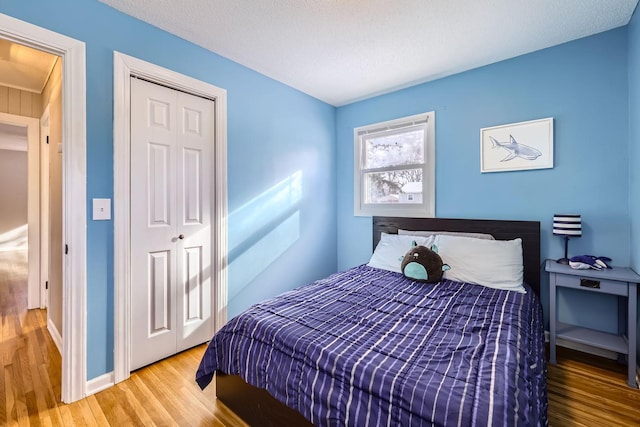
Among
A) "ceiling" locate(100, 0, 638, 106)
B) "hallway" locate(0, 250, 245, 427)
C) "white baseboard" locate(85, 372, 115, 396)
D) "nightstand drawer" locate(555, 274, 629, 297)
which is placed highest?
"ceiling" locate(100, 0, 638, 106)

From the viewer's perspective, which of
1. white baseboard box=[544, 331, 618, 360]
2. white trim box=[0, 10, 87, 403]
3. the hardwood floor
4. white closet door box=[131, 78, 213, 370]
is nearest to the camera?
the hardwood floor

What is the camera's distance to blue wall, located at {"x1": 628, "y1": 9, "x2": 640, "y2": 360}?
1.92 meters

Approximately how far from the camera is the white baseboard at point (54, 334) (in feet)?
7.69

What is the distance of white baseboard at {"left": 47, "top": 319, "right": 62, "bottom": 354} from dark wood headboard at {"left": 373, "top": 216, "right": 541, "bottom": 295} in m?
3.24

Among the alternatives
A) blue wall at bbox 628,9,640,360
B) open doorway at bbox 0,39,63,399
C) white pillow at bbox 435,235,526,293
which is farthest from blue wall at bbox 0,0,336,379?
blue wall at bbox 628,9,640,360

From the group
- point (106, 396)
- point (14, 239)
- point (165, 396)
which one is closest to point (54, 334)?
point (106, 396)

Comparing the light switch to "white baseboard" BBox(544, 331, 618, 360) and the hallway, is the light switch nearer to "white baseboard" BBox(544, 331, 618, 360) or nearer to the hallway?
the hallway

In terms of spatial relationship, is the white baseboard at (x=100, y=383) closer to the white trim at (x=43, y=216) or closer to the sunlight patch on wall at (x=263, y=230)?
the sunlight patch on wall at (x=263, y=230)

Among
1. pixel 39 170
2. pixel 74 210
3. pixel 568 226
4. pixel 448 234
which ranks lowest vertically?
pixel 448 234

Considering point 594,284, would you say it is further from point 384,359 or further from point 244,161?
point 244,161

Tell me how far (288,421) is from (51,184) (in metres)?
2.95

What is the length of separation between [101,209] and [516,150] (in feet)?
10.5

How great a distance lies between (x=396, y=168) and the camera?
3.31 metres

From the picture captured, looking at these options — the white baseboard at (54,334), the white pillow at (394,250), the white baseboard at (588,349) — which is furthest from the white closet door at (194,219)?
the white baseboard at (588,349)
